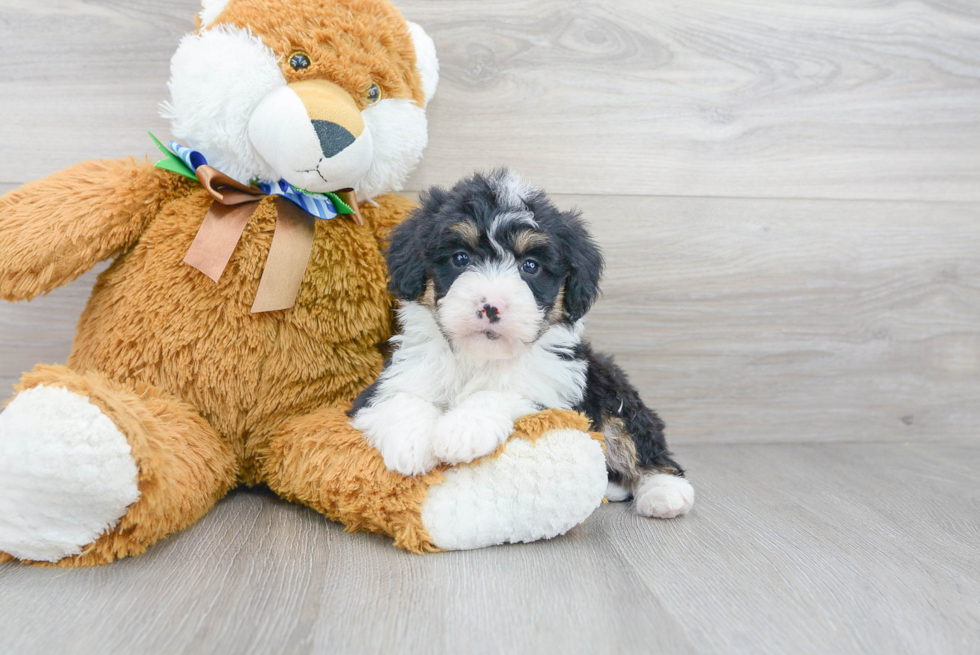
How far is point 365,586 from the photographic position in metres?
1.09

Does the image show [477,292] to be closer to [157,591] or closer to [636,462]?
[636,462]

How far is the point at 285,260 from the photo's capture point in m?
1.41

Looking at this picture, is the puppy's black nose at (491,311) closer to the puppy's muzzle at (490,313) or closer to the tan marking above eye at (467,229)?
the puppy's muzzle at (490,313)

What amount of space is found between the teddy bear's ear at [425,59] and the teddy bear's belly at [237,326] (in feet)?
1.22

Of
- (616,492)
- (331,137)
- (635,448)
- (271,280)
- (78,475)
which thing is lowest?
(616,492)

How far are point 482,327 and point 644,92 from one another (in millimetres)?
1037

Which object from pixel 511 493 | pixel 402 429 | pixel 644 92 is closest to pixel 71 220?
pixel 402 429

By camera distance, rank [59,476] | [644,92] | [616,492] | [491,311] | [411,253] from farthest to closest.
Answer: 1. [644,92]
2. [616,492]
3. [411,253]
4. [491,311]
5. [59,476]

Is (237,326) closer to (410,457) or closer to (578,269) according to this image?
(410,457)

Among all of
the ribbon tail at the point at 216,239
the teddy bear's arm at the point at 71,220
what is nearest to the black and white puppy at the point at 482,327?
the ribbon tail at the point at 216,239

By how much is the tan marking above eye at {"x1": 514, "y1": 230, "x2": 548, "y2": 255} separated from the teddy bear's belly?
1.25ft

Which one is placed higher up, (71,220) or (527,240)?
(527,240)

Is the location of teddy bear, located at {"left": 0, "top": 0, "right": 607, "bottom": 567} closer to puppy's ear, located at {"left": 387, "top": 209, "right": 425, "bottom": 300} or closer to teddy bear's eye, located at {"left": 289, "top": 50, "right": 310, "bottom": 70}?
teddy bear's eye, located at {"left": 289, "top": 50, "right": 310, "bottom": 70}

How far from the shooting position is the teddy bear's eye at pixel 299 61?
138cm
